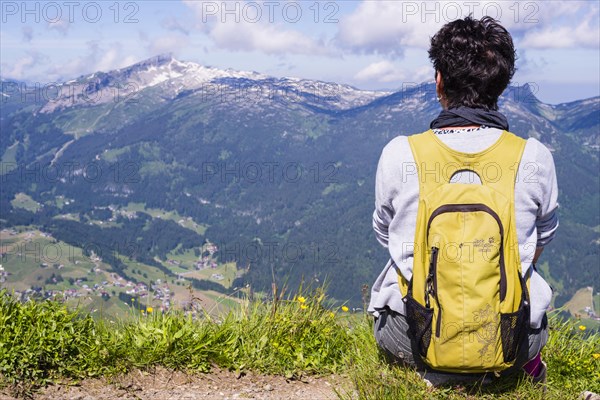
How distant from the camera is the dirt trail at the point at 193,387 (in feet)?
14.3

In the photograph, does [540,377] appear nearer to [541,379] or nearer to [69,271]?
[541,379]

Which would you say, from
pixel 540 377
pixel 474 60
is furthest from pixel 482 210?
pixel 540 377

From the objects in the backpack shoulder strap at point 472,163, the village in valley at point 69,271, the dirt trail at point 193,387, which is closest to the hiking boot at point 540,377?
the dirt trail at point 193,387

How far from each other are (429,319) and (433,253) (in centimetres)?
44

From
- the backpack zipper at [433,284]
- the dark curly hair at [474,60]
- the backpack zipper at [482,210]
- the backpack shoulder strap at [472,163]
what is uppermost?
the dark curly hair at [474,60]

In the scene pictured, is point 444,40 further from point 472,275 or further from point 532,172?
point 472,275

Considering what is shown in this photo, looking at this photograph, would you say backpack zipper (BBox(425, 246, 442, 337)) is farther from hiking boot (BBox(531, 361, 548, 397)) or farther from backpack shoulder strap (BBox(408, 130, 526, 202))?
hiking boot (BBox(531, 361, 548, 397))

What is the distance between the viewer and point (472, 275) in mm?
3416

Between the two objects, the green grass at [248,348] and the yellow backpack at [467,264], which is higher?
the yellow backpack at [467,264]

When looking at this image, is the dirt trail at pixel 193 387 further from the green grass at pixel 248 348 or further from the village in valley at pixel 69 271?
the village in valley at pixel 69 271

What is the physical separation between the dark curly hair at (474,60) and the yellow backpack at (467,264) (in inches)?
14.7

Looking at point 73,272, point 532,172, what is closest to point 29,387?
point 532,172

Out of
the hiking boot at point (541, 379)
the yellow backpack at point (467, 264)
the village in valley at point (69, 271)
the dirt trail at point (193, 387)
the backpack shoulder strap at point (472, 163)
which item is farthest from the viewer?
the village in valley at point (69, 271)

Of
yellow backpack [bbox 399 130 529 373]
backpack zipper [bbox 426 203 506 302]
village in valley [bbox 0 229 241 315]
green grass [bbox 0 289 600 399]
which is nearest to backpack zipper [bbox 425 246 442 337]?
yellow backpack [bbox 399 130 529 373]
